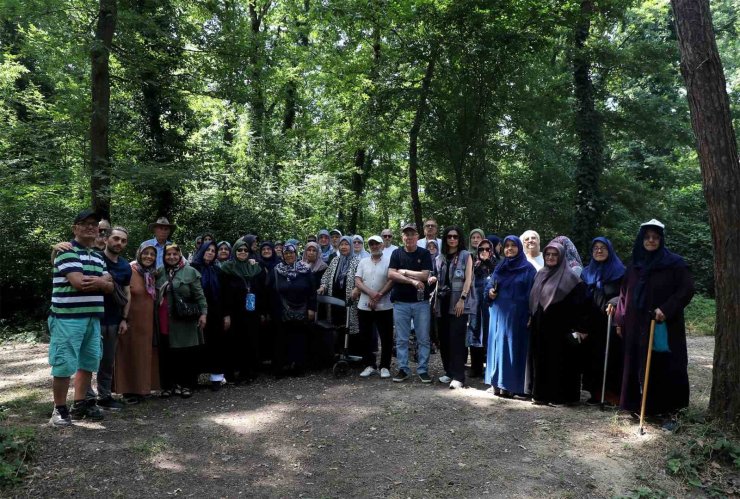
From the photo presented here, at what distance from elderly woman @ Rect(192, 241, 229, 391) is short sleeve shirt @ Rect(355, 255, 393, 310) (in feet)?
6.06

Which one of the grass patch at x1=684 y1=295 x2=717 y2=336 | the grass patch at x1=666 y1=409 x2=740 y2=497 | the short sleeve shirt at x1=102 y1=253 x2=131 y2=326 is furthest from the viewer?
the grass patch at x1=684 y1=295 x2=717 y2=336

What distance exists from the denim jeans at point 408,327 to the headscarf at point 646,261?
97.8 inches

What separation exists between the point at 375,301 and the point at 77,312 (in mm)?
3462

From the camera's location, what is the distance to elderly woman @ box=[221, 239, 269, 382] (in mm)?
6535

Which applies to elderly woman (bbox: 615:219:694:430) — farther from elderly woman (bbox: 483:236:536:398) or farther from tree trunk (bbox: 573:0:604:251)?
tree trunk (bbox: 573:0:604:251)

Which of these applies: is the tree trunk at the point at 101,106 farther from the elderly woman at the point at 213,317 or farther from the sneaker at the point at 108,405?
the sneaker at the point at 108,405

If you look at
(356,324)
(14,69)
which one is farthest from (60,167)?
(356,324)

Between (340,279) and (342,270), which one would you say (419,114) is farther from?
(340,279)

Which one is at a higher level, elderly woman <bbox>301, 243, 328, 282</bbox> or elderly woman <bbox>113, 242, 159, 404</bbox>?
elderly woman <bbox>301, 243, 328, 282</bbox>

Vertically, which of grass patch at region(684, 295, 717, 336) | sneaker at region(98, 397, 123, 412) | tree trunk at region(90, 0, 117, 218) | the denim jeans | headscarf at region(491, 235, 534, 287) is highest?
tree trunk at region(90, 0, 117, 218)

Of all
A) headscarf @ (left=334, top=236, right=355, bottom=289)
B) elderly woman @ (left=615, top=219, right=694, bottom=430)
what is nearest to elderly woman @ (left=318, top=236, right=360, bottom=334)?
headscarf @ (left=334, top=236, right=355, bottom=289)

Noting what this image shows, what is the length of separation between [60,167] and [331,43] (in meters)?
9.20

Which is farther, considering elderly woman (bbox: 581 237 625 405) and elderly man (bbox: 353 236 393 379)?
elderly man (bbox: 353 236 393 379)

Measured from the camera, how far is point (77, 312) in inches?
183
